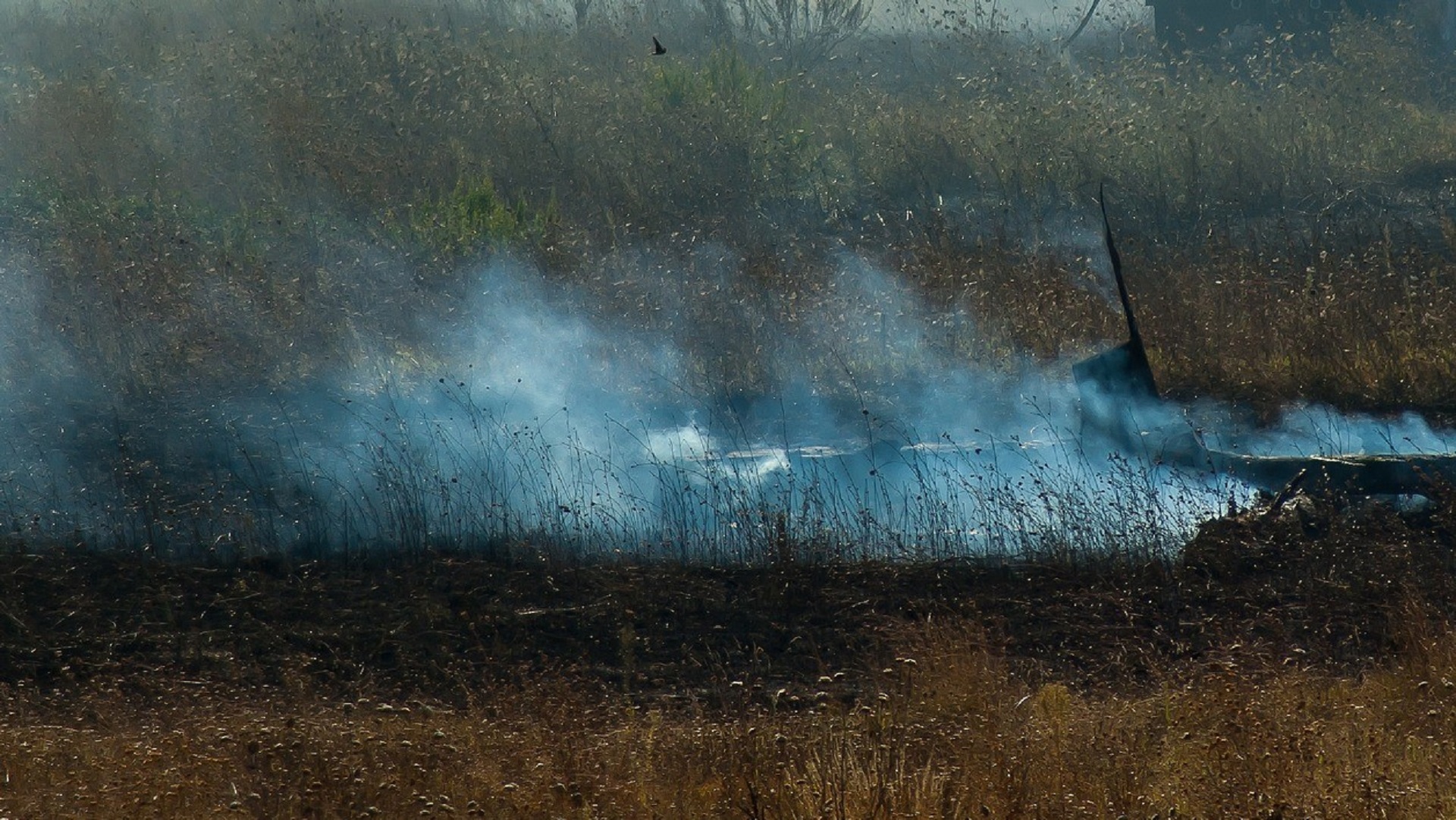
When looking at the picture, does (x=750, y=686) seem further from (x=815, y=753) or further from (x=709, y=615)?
(x=815, y=753)

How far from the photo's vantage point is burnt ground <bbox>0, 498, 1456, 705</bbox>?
6316 mm

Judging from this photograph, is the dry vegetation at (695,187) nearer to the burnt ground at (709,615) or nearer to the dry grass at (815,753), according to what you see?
→ the burnt ground at (709,615)

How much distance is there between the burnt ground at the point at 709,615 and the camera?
20.7ft

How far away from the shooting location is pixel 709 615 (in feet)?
23.0

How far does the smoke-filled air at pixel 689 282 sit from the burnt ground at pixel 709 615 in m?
0.29

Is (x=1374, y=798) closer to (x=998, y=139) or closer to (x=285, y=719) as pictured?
(x=285, y=719)

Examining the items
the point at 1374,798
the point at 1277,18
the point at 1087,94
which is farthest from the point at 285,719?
the point at 1277,18

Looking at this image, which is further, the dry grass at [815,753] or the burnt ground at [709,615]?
the burnt ground at [709,615]

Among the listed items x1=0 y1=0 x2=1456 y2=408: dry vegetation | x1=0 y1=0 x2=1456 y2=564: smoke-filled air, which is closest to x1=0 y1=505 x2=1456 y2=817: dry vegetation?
x1=0 y1=0 x2=1456 y2=564: smoke-filled air

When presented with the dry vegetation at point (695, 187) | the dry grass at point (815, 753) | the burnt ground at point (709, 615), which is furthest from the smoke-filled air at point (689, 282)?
the dry grass at point (815, 753)

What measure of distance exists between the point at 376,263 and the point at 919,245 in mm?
4241

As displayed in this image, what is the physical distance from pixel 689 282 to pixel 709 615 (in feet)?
17.0

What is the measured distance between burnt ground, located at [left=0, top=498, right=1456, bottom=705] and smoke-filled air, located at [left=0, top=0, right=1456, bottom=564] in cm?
29

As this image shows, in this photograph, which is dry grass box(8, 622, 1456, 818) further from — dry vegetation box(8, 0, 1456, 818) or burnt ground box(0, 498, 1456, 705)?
burnt ground box(0, 498, 1456, 705)
